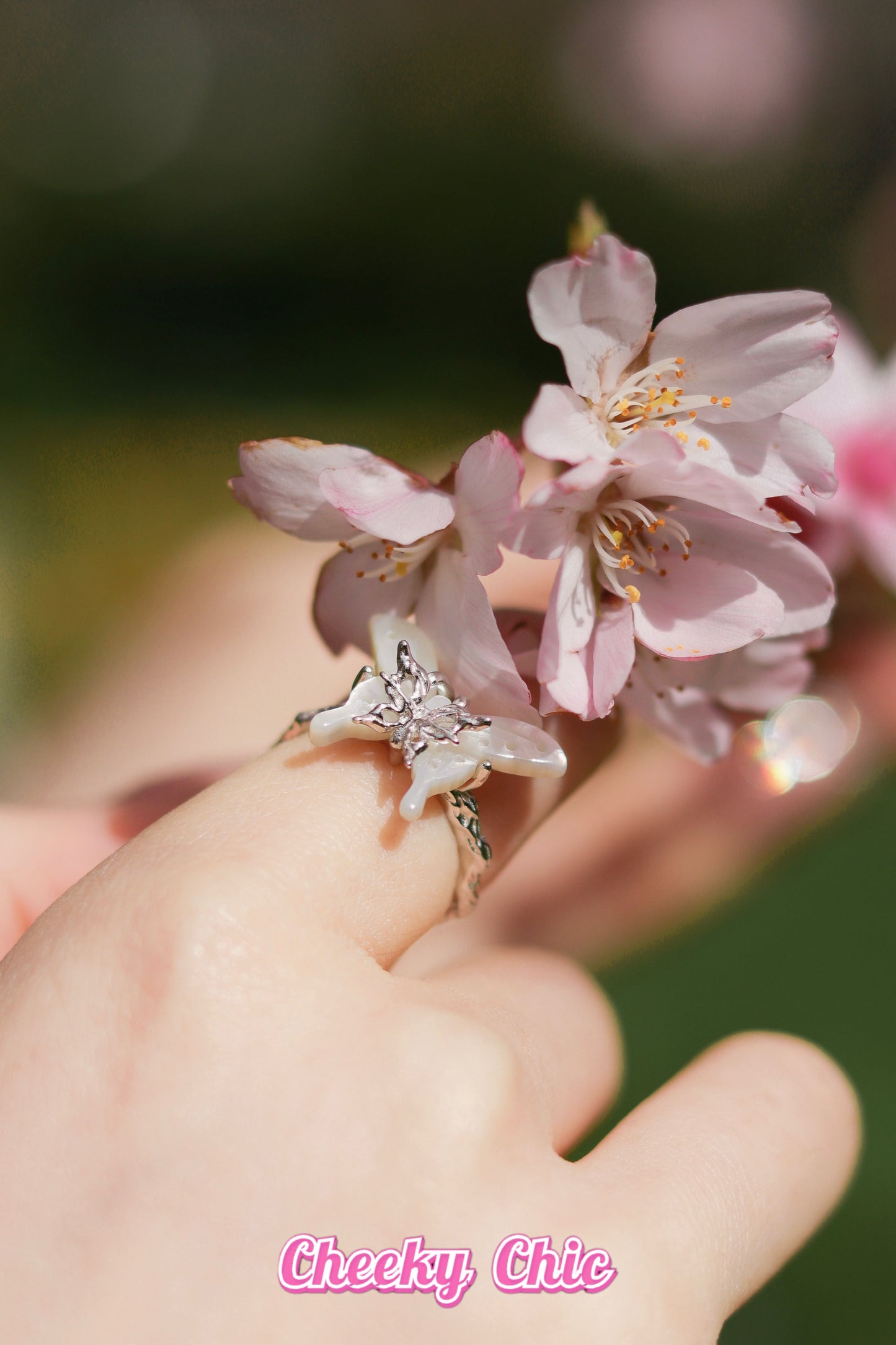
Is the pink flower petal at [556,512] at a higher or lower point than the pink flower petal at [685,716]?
higher

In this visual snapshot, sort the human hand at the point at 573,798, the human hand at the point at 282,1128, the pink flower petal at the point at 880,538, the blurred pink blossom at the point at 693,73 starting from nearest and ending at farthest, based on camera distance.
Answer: the human hand at the point at 282,1128, the pink flower petal at the point at 880,538, the human hand at the point at 573,798, the blurred pink blossom at the point at 693,73

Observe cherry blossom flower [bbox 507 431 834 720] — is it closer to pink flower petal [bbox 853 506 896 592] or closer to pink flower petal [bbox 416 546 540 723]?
pink flower petal [bbox 416 546 540 723]

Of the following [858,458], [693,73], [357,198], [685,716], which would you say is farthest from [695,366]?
[693,73]

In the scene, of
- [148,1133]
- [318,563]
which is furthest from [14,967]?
[318,563]

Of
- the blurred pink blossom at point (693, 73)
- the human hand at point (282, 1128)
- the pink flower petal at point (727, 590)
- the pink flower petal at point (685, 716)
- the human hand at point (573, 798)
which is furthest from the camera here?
the blurred pink blossom at point (693, 73)

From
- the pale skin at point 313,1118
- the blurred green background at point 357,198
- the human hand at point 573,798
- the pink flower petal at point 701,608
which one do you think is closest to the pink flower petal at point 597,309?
the pink flower petal at point 701,608

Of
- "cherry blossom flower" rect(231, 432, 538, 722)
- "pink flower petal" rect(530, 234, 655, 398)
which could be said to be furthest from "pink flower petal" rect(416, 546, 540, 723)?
"pink flower petal" rect(530, 234, 655, 398)

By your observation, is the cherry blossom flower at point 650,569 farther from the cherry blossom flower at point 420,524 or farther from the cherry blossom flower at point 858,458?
the cherry blossom flower at point 858,458
